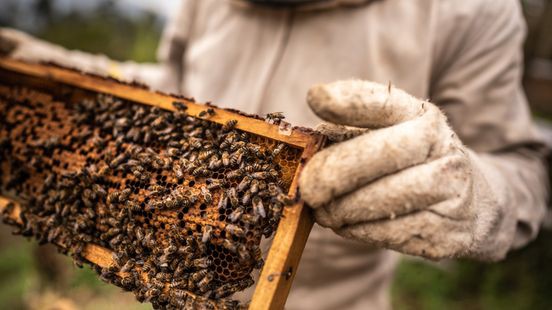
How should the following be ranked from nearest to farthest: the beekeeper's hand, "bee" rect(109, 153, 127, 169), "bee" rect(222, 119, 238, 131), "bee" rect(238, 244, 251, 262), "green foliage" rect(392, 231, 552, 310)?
the beekeeper's hand
"bee" rect(238, 244, 251, 262)
"bee" rect(222, 119, 238, 131)
"bee" rect(109, 153, 127, 169)
"green foliage" rect(392, 231, 552, 310)

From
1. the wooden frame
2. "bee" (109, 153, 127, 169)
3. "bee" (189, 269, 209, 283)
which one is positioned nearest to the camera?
the wooden frame

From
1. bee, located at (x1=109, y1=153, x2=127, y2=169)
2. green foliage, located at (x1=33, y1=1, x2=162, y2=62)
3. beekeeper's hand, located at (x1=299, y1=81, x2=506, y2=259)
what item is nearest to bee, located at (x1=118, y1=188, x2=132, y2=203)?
bee, located at (x1=109, y1=153, x2=127, y2=169)

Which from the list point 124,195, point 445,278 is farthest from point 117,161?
point 445,278

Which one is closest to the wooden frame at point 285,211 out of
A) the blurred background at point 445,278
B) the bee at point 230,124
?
the bee at point 230,124

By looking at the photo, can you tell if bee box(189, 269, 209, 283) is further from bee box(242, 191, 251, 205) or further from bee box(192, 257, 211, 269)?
bee box(242, 191, 251, 205)

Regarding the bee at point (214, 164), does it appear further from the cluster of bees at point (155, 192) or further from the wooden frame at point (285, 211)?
the wooden frame at point (285, 211)

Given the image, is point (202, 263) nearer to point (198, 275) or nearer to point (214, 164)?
point (198, 275)
